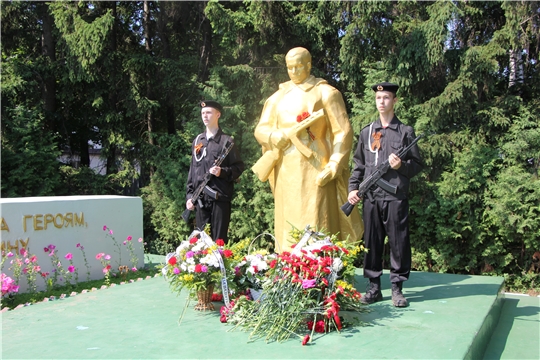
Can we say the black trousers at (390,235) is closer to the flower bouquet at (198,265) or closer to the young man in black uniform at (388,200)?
the young man in black uniform at (388,200)

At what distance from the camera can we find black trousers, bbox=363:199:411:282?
162 inches

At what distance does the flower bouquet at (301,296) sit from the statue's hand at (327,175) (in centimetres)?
82

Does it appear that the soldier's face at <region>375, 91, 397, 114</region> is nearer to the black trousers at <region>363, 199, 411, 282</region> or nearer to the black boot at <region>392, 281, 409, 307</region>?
the black trousers at <region>363, 199, 411, 282</region>

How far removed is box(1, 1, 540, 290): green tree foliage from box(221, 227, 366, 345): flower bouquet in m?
3.66

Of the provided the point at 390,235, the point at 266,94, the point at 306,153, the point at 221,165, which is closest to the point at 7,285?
the point at 221,165

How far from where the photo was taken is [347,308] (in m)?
3.85

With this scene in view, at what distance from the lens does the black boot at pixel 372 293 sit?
423 cm

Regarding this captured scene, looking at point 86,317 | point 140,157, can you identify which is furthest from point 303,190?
point 140,157

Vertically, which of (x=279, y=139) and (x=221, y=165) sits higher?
(x=279, y=139)

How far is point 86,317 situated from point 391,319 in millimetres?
2471

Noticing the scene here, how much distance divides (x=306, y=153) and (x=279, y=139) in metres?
0.28

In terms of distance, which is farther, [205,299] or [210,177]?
[210,177]

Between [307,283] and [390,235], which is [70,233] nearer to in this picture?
[307,283]

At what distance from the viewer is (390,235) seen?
4168mm
